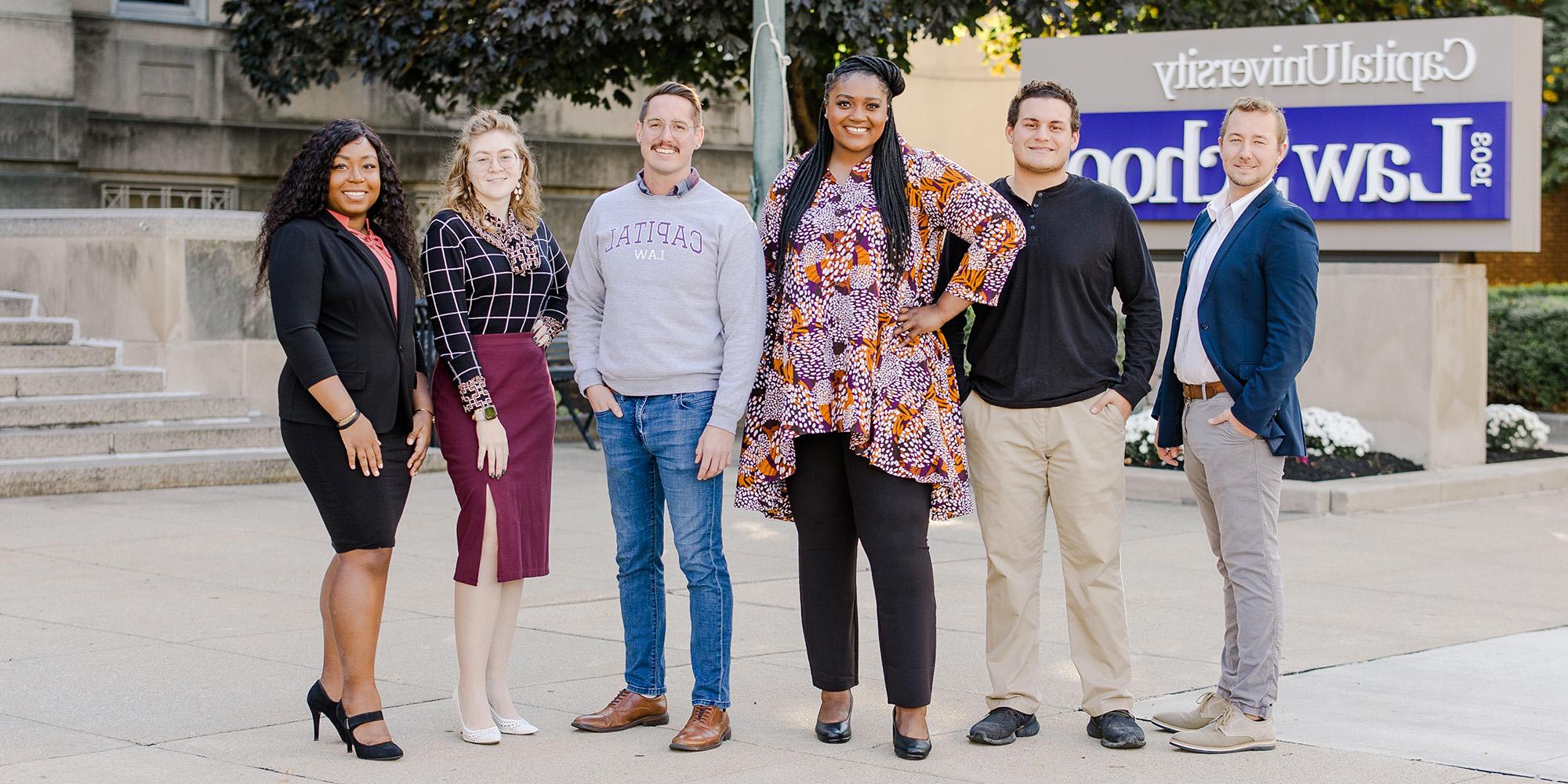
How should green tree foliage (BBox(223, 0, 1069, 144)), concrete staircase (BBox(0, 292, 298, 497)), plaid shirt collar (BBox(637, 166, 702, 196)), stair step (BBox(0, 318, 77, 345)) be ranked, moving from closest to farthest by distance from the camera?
plaid shirt collar (BBox(637, 166, 702, 196))
concrete staircase (BBox(0, 292, 298, 497))
stair step (BBox(0, 318, 77, 345))
green tree foliage (BBox(223, 0, 1069, 144))

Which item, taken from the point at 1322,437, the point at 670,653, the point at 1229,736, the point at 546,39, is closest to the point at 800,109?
the point at 546,39

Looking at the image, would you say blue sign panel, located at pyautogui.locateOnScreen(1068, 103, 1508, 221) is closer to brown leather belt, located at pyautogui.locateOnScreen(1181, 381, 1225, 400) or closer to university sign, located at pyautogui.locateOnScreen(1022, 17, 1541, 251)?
university sign, located at pyautogui.locateOnScreen(1022, 17, 1541, 251)

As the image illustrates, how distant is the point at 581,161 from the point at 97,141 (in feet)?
16.3

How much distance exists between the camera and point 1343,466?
37.1 ft

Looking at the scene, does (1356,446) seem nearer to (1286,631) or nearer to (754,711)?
(1286,631)

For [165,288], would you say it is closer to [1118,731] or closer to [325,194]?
[325,194]

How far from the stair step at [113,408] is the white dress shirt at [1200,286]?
826 cm

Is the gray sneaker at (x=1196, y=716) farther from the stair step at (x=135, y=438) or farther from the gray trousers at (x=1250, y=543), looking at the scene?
the stair step at (x=135, y=438)

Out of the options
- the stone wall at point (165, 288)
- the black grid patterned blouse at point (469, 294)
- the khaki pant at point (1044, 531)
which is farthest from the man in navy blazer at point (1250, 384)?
the stone wall at point (165, 288)

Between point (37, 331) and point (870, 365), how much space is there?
8875 millimetres

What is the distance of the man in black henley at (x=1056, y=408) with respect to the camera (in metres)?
5.09

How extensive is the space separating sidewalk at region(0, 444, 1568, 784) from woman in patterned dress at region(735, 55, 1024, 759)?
1.42ft

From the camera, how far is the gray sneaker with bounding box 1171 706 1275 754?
5051 mm

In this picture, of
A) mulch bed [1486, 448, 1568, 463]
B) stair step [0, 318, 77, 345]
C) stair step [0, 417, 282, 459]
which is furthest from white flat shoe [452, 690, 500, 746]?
mulch bed [1486, 448, 1568, 463]
